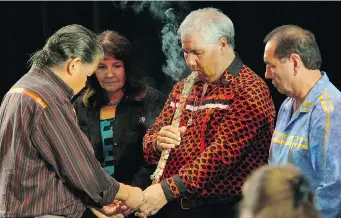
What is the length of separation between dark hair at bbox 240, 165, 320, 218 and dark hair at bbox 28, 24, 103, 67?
3.53 ft

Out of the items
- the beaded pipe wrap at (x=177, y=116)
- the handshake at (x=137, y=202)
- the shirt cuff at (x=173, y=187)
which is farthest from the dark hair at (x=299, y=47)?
the handshake at (x=137, y=202)

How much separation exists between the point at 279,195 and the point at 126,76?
6.10ft

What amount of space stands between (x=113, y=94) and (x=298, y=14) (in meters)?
1.13

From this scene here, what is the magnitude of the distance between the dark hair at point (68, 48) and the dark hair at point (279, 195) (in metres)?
1.08

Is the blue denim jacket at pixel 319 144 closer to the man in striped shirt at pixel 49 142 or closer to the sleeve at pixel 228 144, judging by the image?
the sleeve at pixel 228 144

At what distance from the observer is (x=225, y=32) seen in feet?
10.0

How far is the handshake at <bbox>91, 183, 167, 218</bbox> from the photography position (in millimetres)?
2916

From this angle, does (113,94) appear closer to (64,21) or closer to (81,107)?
(81,107)

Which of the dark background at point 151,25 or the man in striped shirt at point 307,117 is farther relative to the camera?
the dark background at point 151,25

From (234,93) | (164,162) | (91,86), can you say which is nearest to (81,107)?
(91,86)

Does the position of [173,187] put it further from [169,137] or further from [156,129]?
[156,129]

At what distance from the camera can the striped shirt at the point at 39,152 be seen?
249 cm

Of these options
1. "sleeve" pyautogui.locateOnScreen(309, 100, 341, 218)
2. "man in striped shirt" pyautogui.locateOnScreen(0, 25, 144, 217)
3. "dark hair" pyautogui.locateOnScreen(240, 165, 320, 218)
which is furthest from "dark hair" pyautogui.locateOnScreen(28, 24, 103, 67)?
"dark hair" pyautogui.locateOnScreen(240, 165, 320, 218)

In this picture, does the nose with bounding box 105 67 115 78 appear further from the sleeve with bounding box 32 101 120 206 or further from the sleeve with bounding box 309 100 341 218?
the sleeve with bounding box 309 100 341 218
